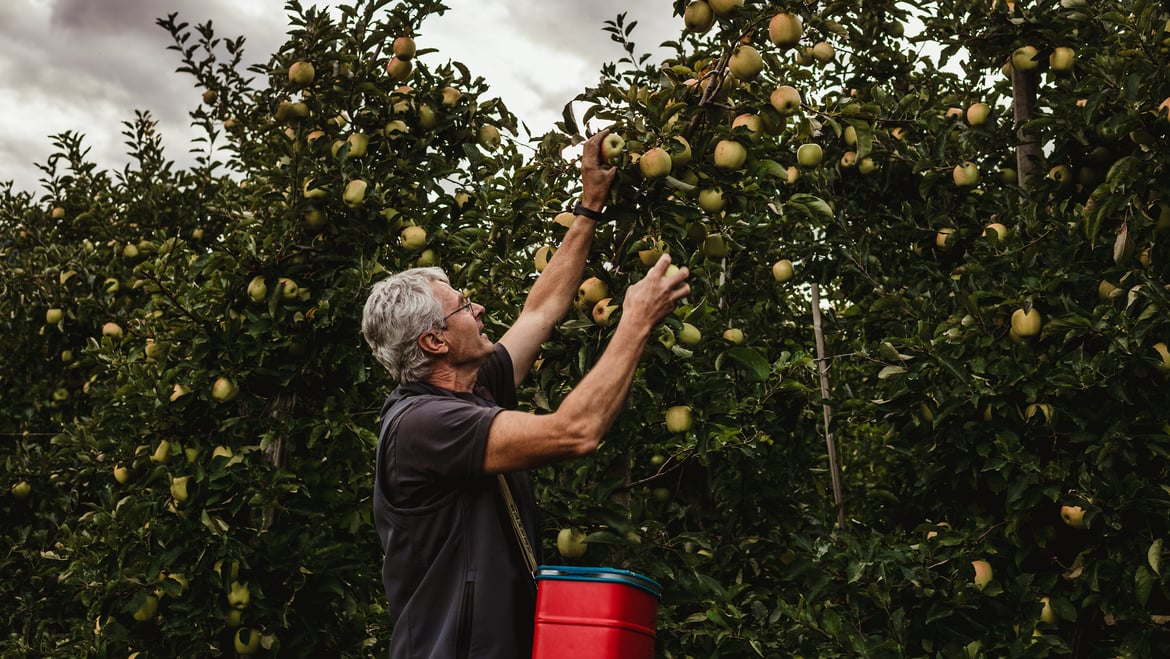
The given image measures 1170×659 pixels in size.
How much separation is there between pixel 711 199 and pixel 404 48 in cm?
161

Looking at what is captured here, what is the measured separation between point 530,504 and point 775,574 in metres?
2.16

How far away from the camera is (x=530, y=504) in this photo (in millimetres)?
2213

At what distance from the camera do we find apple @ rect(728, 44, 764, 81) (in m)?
2.40

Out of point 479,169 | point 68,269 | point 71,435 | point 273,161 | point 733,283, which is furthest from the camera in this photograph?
point 68,269

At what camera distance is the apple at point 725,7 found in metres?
2.41

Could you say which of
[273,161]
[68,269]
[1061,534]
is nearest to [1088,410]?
[1061,534]

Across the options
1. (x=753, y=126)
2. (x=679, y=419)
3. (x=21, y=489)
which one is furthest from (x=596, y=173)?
(x=21, y=489)

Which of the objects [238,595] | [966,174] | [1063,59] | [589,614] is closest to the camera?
[589,614]

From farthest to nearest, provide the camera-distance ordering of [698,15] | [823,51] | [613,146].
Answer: [823,51] < [698,15] < [613,146]

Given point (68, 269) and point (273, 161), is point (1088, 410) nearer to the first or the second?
point (273, 161)

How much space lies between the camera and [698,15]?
8.02ft

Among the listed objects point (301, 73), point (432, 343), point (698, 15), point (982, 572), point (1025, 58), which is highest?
point (1025, 58)

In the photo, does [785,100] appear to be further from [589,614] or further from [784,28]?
[589,614]

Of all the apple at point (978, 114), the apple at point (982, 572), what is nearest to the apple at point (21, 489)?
the apple at point (982, 572)
